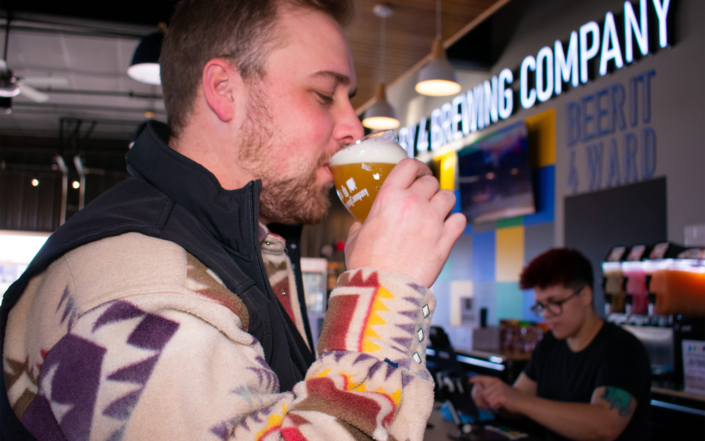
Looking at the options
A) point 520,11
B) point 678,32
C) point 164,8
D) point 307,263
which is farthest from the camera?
point 520,11

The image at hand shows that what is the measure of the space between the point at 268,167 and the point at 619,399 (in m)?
2.12

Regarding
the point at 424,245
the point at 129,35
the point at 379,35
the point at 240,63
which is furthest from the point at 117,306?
the point at 129,35

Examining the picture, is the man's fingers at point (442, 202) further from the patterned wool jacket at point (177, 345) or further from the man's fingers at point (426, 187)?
the patterned wool jacket at point (177, 345)

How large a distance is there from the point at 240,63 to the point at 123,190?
0.32 m

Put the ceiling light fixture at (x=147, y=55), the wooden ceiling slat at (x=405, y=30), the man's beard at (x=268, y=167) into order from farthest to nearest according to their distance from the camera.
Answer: the wooden ceiling slat at (x=405, y=30) < the ceiling light fixture at (x=147, y=55) < the man's beard at (x=268, y=167)

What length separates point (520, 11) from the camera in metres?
5.71

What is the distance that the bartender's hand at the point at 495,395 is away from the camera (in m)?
2.53

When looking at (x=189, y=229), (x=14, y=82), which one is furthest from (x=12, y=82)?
(x=189, y=229)

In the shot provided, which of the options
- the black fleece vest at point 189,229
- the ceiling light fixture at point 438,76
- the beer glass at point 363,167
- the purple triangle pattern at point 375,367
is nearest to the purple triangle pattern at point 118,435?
the black fleece vest at point 189,229

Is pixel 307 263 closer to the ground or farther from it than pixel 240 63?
closer to the ground

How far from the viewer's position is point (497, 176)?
5.69 meters

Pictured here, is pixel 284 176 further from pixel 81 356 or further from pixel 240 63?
pixel 81 356

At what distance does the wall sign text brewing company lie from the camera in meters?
3.95

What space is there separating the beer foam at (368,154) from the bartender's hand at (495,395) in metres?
1.91
